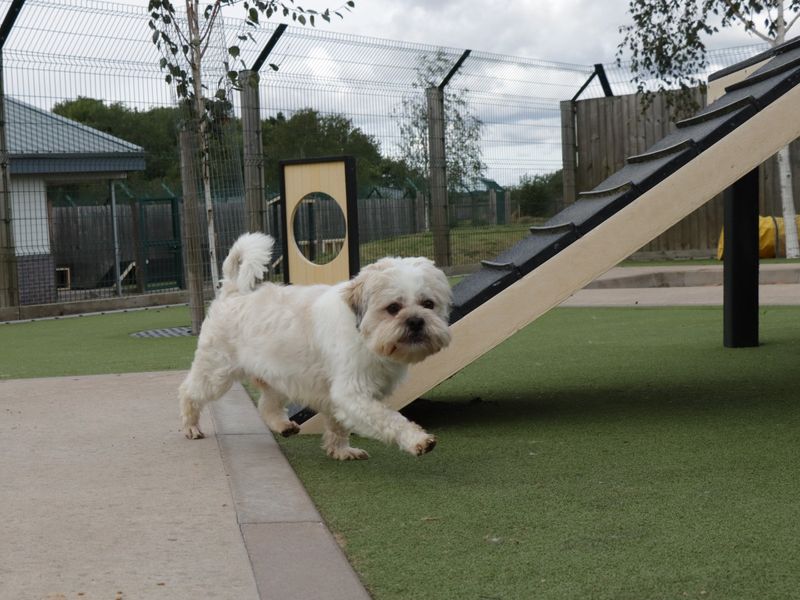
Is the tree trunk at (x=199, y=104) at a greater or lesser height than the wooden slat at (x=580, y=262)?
greater

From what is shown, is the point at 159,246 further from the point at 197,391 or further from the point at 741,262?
the point at 197,391

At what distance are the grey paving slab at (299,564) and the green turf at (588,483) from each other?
0.07m

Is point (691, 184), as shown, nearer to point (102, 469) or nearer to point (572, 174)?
point (102, 469)

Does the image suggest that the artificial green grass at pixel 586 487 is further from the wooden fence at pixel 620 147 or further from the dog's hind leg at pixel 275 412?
the wooden fence at pixel 620 147

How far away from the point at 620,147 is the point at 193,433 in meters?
14.5

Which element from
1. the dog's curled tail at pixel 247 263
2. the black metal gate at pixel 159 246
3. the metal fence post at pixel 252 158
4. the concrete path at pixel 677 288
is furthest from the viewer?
the black metal gate at pixel 159 246

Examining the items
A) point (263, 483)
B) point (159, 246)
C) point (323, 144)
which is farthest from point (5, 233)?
point (263, 483)

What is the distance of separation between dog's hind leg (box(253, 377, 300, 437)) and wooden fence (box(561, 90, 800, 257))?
13509 millimetres

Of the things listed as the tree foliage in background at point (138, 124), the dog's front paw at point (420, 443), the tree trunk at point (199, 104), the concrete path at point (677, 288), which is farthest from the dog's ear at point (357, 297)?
the tree foliage in background at point (138, 124)

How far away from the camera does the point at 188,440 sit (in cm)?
523

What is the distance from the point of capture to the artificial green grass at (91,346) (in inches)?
323

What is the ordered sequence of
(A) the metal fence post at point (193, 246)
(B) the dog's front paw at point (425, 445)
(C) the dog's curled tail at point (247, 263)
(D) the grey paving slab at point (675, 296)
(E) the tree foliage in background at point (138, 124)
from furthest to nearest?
1. (E) the tree foliage in background at point (138, 124)
2. (D) the grey paving slab at point (675, 296)
3. (A) the metal fence post at point (193, 246)
4. (C) the dog's curled tail at point (247, 263)
5. (B) the dog's front paw at point (425, 445)

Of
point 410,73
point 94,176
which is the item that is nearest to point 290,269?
point 410,73

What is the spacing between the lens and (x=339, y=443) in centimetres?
480
